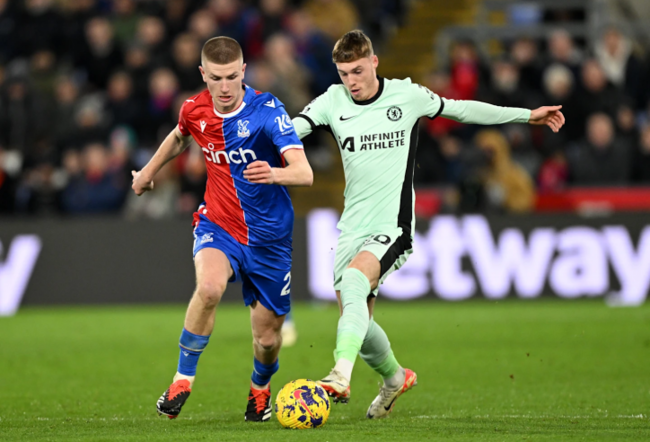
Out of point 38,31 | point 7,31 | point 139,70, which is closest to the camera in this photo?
point 139,70

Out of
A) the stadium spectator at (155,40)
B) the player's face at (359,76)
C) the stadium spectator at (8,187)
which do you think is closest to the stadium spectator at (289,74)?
the stadium spectator at (155,40)

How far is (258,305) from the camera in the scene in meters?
7.29

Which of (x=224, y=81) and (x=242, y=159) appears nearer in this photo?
(x=224, y=81)

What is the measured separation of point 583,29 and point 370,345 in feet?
46.4

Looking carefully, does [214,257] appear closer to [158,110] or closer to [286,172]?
[286,172]

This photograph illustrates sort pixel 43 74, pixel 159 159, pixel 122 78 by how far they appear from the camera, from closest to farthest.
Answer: pixel 159 159
pixel 122 78
pixel 43 74

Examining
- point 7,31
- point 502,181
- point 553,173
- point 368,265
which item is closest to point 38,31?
point 7,31

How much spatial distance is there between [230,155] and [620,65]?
12.5 meters

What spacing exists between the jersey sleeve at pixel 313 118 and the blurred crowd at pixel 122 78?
8.07m

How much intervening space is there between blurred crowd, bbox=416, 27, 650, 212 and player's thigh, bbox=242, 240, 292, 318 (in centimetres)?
936

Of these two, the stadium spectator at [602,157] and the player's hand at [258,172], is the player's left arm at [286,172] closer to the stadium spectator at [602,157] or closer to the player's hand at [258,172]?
the player's hand at [258,172]

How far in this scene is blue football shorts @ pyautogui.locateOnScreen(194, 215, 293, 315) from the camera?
7.12 m

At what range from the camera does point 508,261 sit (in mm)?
15859

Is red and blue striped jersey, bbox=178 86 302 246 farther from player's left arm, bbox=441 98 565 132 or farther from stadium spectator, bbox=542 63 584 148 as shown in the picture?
stadium spectator, bbox=542 63 584 148
